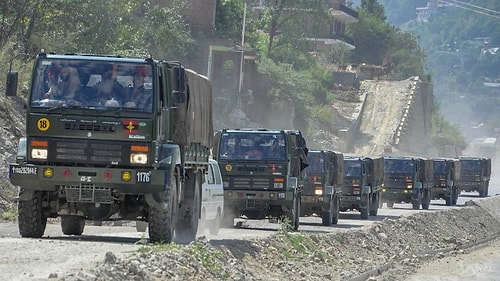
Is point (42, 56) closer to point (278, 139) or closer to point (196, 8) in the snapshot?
point (278, 139)

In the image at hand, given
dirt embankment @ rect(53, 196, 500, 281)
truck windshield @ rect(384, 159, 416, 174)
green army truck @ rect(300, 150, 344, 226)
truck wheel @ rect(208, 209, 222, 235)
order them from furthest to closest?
1. truck windshield @ rect(384, 159, 416, 174)
2. green army truck @ rect(300, 150, 344, 226)
3. truck wheel @ rect(208, 209, 222, 235)
4. dirt embankment @ rect(53, 196, 500, 281)

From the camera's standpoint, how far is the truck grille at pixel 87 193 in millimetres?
19453

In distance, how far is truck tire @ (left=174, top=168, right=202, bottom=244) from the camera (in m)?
22.4

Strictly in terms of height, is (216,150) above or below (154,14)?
below

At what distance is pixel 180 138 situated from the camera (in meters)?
21.0

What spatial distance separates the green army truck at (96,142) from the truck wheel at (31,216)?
0.05ft

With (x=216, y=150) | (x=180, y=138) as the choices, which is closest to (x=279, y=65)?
(x=216, y=150)

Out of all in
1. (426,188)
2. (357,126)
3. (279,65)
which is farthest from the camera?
(357,126)

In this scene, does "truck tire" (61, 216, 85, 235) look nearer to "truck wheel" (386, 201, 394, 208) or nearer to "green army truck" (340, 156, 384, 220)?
"green army truck" (340, 156, 384, 220)

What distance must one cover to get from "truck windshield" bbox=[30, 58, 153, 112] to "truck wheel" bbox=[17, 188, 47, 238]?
1.52 m

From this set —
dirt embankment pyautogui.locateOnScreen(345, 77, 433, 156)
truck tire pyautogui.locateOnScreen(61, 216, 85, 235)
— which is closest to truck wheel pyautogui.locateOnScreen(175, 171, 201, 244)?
truck tire pyautogui.locateOnScreen(61, 216, 85, 235)

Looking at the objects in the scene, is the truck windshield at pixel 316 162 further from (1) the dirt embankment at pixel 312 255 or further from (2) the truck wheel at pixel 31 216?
(2) the truck wheel at pixel 31 216

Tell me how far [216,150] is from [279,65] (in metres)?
60.8

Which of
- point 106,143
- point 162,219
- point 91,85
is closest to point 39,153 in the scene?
point 106,143
